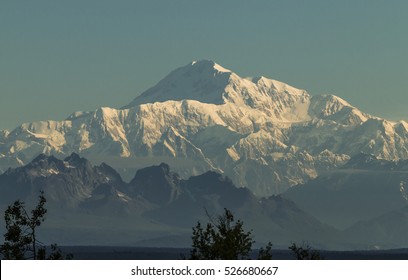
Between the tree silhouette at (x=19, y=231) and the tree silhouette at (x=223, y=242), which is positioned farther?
the tree silhouette at (x=19, y=231)

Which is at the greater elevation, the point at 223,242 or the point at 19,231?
the point at 19,231

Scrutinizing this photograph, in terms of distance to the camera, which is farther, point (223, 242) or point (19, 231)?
point (19, 231)

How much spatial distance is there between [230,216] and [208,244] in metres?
3.02

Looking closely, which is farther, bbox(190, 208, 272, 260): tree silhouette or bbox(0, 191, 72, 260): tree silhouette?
bbox(0, 191, 72, 260): tree silhouette
